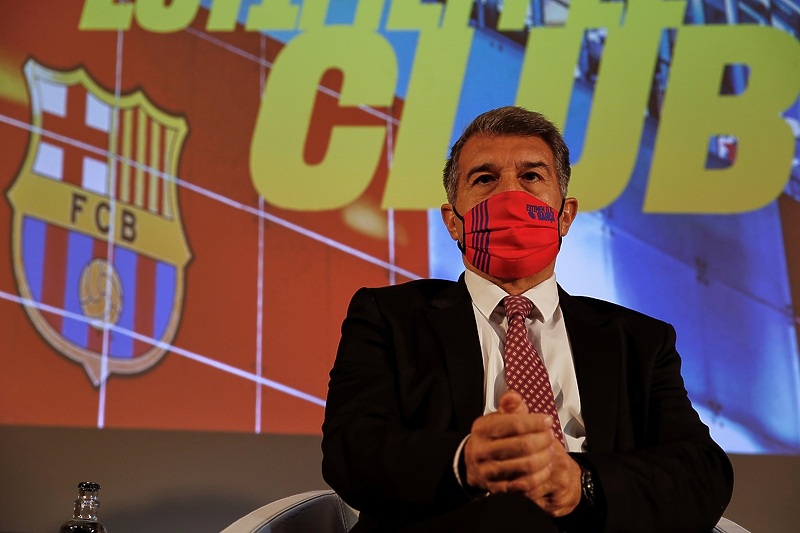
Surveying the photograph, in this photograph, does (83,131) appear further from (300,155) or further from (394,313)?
(394,313)

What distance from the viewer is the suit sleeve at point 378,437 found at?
156cm

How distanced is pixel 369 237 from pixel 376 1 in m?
0.89

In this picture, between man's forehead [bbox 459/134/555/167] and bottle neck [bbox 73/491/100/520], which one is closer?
man's forehead [bbox 459/134/555/167]

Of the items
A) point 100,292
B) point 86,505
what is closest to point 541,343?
point 86,505

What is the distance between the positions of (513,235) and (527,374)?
1.02 feet

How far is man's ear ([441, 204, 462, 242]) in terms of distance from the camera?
2.14 m

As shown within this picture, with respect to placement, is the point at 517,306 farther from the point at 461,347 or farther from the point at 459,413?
the point at 459,413

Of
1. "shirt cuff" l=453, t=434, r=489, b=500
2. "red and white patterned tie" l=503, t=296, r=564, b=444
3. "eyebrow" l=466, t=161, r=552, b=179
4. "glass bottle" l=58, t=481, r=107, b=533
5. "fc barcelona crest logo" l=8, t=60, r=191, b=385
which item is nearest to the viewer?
"shirt cuff" l=453, t=434, r=489, b=500

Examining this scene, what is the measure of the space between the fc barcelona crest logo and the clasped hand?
188 centimetres

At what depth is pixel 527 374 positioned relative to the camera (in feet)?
6.10

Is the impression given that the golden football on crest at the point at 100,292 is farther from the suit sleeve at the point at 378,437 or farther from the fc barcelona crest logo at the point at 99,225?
the suit sleeve at the point at 378,437

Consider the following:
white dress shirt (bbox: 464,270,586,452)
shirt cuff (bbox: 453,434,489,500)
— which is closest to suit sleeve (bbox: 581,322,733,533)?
white dress shirt (bbox: 464,270,586,452)

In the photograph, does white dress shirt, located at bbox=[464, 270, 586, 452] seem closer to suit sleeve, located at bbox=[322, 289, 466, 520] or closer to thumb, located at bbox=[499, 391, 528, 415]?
suit sleeve, located at bbox=[322, 289, 466, 520]

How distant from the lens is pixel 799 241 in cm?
321
